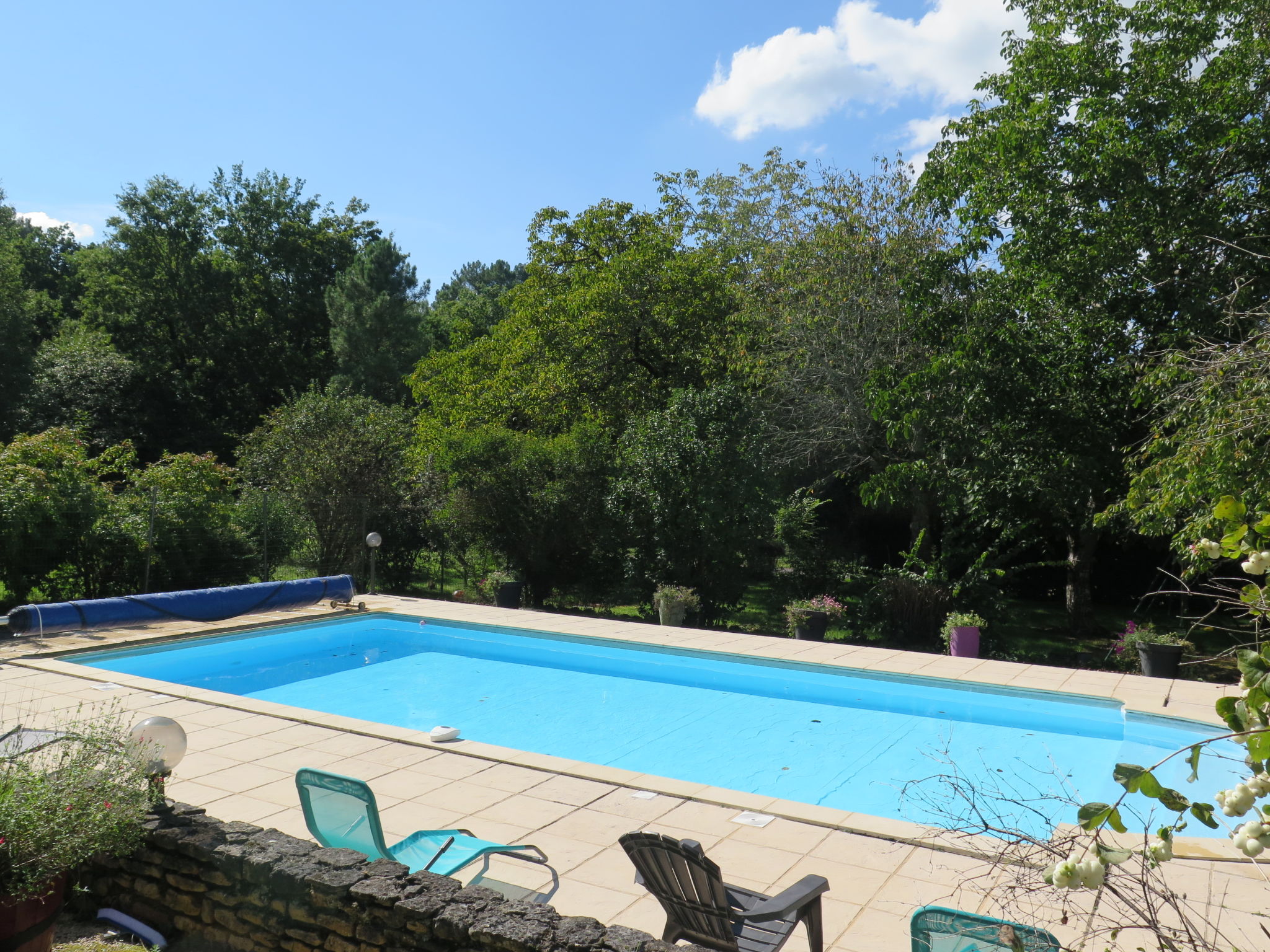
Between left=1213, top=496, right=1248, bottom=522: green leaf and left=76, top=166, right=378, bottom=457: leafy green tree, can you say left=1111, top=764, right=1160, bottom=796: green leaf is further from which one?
left=76, top=166, right=378, bottom=457: leafy green tree

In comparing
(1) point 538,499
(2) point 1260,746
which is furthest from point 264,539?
(2) point 1260,746

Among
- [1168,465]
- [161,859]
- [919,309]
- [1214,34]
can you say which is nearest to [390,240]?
[919,309]

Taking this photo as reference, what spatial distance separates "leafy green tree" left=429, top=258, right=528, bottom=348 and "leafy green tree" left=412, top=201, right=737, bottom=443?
6.99 ft

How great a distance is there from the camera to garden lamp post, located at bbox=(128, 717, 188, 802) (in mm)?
4191

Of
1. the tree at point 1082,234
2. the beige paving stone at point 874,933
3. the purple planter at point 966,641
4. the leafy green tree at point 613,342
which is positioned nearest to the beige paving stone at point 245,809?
the beige paving stone at point 874,933

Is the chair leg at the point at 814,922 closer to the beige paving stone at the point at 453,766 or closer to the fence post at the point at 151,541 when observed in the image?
the beige paving stone at the point at 453,766

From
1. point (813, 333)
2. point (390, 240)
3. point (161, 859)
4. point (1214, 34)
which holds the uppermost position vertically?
point (390, 240)

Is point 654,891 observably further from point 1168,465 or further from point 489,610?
point 489,610

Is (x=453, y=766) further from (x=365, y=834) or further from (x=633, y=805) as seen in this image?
(x=365, y=834)

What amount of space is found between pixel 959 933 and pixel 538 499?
11765 mm

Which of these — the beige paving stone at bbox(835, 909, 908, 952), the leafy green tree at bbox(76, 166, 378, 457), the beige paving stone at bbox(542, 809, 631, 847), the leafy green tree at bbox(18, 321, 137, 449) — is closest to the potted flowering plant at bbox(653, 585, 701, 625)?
the beige paving stone at bbox(542, 809, 631, 847)

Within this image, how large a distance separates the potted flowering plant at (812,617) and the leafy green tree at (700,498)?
4.15 feet

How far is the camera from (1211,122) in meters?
10.3

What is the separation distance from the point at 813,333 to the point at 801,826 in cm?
1026
